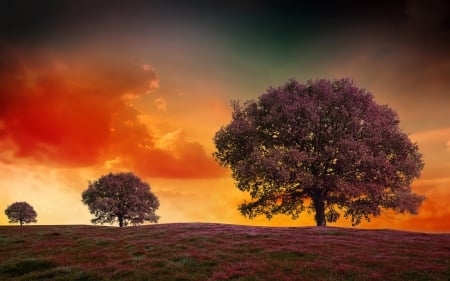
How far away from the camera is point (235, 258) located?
21625mm

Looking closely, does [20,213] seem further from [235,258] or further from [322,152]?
[235,258]

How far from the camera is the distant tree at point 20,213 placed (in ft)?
335

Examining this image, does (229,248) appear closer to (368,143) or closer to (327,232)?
(327,232)

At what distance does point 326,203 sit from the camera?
47.6 meters

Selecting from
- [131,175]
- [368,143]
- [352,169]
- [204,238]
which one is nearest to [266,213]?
[352,169]

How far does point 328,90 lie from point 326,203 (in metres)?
14.7

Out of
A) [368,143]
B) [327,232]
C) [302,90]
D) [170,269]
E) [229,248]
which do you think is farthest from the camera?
[302,90]

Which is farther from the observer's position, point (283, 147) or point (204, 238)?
point (283, 147)

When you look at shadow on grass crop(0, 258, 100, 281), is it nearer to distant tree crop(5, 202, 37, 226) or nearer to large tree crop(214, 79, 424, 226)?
large tree crop(214, 79, 424, 226)

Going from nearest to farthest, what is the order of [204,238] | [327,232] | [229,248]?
1. [229,248]
2. [204,238]
3. [327,232]

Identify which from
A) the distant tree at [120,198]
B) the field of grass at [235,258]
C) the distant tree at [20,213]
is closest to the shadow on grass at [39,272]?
the field of grass at [235,258]

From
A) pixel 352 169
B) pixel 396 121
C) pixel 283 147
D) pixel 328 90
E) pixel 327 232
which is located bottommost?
pixel 327 232

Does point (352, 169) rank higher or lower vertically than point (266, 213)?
higher

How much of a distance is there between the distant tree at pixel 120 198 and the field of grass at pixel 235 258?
44.0 meters
